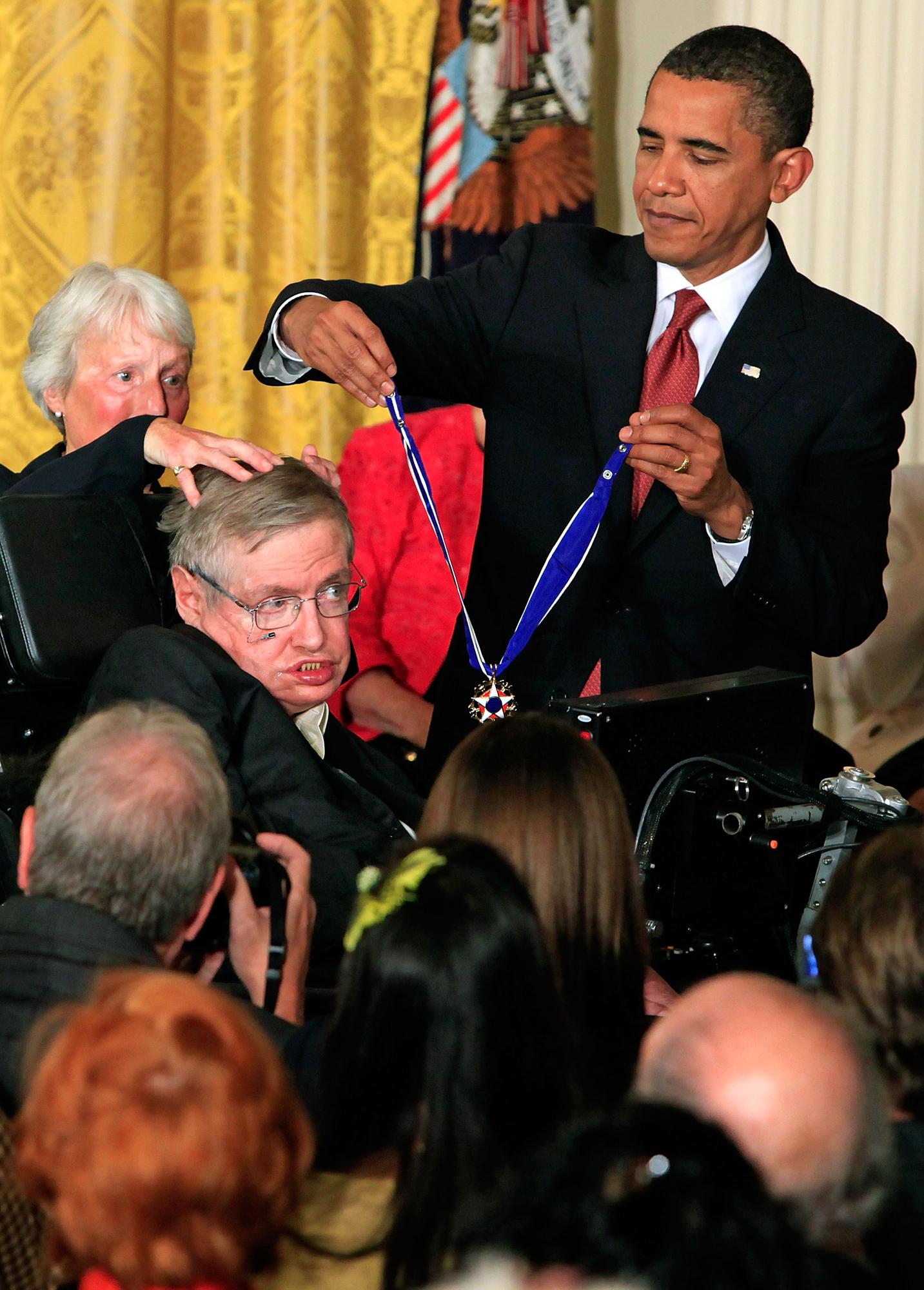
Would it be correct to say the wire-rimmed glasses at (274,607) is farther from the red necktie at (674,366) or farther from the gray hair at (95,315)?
the gray hair at (95,315)

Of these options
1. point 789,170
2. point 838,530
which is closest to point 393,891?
point 838,530

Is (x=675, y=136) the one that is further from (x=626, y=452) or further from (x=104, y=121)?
(x=104, y=121)

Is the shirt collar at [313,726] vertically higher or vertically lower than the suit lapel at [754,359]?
lower

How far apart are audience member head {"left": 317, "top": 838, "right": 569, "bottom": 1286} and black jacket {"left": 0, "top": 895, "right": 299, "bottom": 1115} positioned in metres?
0.21

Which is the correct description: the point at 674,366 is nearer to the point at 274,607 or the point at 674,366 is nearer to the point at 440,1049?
the point at 274,607

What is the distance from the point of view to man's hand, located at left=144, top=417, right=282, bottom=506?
226cm

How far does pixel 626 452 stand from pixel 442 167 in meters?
2.01

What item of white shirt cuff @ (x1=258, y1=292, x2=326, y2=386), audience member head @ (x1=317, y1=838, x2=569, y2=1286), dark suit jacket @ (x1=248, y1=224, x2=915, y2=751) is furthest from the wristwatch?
audience member head @ (x1=317, y1=838, x2=569, y2=1286)

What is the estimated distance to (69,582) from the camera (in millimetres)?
2291

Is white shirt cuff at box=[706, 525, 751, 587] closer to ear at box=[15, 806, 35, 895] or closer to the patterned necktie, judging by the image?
the patterned necktie

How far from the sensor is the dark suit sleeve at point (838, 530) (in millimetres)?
2350

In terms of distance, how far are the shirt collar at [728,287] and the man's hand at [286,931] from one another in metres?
1.26

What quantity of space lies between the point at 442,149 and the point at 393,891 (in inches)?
127

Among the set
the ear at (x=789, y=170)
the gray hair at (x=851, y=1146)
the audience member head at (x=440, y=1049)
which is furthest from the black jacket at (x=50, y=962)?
the ear at (x=789, y=170)
